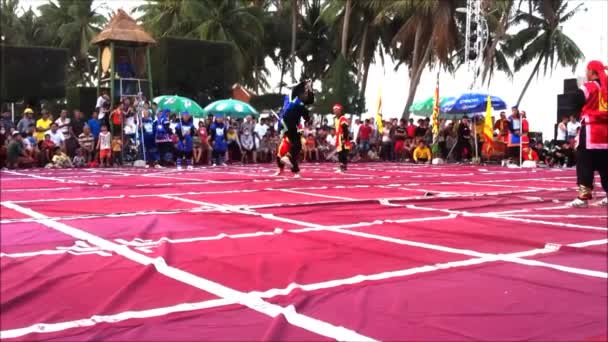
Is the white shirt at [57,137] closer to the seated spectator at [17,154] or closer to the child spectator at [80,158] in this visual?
the child spectator at [80,158]

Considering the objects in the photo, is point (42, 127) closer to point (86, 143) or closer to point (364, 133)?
point (86, 143)

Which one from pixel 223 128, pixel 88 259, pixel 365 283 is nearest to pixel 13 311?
pixel 88 259

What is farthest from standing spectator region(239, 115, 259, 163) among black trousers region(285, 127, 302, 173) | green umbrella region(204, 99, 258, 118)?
black trousers region(285, 127, 302, 173)

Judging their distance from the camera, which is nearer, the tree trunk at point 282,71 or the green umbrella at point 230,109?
the green umbrella at point 230,109

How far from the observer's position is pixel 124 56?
22.1 meters

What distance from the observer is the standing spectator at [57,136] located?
1773 cm

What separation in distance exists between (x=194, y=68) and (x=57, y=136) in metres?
12.3

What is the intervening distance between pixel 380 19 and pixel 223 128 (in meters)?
15.3

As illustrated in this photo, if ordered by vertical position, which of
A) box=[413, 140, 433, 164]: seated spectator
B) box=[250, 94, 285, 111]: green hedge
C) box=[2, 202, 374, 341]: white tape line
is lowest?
box=[2, 202, 374, 341]: white tape line

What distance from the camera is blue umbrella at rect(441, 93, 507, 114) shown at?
70.0ft

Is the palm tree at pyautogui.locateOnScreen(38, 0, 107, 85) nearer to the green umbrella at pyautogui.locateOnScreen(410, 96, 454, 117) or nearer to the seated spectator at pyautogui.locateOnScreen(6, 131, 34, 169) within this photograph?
the green umbrella at pyautogui.locateOnScreen(410, 96, 454, 117)

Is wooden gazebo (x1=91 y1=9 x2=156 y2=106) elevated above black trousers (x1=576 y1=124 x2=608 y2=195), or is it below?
above

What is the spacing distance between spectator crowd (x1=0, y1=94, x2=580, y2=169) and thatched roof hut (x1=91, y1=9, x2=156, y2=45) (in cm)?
234

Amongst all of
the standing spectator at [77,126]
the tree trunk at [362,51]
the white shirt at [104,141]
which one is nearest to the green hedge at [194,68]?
the tree trunk at [362,51]
